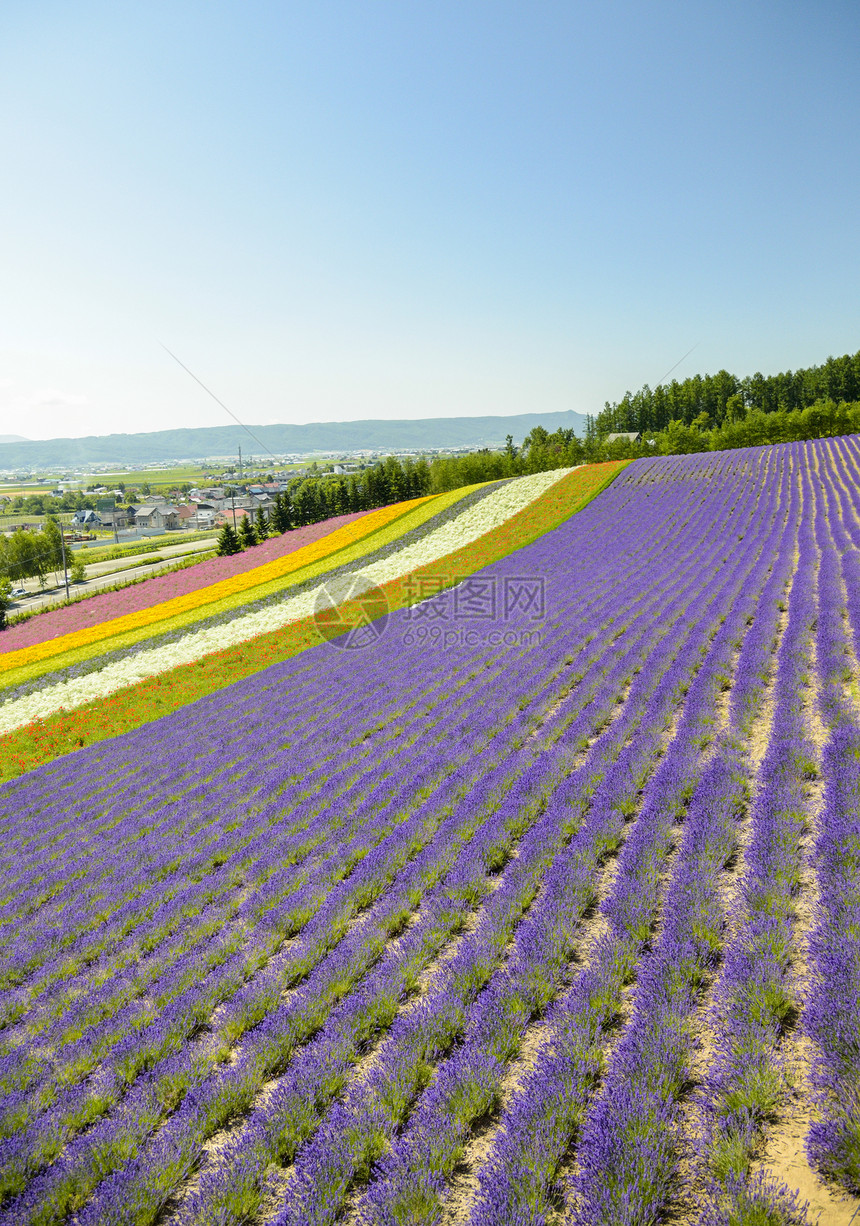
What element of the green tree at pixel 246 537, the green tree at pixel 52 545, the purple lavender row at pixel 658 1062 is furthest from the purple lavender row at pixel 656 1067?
the green tree at pixel 52 545

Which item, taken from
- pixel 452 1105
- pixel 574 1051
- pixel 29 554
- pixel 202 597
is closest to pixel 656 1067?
pixel 574 1051

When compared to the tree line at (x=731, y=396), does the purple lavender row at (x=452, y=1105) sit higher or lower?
lower

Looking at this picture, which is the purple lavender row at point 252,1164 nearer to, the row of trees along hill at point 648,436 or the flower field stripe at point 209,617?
the flower field stripe at point 209,617

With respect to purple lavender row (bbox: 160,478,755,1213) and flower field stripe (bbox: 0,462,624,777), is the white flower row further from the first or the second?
purple lavender row (bbox: 160,478,755,1213)

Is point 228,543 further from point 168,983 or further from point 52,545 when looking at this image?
point 168,983

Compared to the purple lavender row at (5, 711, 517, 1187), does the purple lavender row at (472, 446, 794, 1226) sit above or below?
above

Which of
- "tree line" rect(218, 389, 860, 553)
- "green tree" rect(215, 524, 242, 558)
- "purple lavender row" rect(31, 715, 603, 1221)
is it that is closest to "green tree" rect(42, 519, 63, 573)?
"tree line" rect(218, 389, 860, 553)
